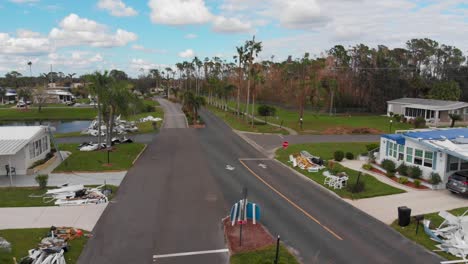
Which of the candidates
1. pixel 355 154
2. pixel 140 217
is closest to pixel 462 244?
pixel 140 217

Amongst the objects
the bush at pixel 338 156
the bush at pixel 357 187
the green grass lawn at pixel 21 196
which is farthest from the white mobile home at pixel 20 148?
the bush at pixel 338 156

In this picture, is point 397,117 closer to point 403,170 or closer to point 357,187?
point 403,170

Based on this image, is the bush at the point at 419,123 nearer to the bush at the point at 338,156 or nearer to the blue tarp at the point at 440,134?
the blue tarp at the point at 440,134

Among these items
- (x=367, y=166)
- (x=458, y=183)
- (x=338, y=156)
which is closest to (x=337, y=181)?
(x=367, y=166)

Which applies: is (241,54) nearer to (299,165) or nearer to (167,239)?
(299,165)

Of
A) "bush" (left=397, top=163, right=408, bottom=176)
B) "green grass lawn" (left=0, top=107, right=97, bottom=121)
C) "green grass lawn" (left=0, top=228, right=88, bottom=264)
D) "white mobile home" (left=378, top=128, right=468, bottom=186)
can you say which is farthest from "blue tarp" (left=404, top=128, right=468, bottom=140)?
"green grass lawn" (left=0, top=107, right=97, bottom=121)
